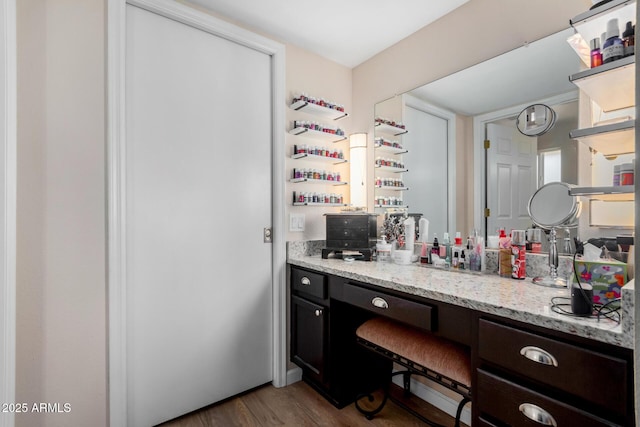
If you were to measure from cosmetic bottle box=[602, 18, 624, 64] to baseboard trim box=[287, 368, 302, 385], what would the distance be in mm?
2255

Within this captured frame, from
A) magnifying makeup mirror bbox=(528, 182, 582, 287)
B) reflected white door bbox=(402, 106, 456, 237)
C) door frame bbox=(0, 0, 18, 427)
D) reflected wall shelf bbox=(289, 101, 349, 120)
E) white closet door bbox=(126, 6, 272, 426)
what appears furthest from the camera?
reflected wall shelf bbox=(289, 101, 349, 120)

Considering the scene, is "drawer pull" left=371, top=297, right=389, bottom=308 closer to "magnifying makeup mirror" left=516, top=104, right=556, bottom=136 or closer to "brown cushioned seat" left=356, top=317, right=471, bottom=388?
"brown cushioned seat" left=356, top=317, right=471, bottom=388

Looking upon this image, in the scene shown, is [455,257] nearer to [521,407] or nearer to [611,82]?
[521,407]

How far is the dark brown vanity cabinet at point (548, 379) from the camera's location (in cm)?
85

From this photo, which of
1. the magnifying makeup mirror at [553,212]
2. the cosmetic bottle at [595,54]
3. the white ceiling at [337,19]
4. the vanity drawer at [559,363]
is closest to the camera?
the vanity drawer at [559,363]

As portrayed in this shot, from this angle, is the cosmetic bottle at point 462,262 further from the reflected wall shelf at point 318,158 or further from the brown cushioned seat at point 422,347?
the reflected wall shelf at point 318,158

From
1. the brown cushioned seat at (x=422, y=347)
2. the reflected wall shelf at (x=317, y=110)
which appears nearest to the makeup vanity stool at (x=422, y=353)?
the brown cushioned seat at (x=422, y=347)

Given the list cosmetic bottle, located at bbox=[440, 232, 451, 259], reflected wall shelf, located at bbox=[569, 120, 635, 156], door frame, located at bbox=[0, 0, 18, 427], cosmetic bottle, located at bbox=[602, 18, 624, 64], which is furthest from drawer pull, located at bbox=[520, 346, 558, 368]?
door frame, located at bbox=[0, 0, 18, 427]

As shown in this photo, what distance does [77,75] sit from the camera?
1479 mm

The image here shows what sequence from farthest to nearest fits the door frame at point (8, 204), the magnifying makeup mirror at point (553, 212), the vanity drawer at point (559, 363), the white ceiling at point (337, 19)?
1. the white ceiling at point (337, 19)
2. the magnifying makeup mirror at point (553, 212)
3. the door frame at point (8, 204)
4. the vanity drawer at point (559, 363)

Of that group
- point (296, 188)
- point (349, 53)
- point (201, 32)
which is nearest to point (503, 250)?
point (296, 188)

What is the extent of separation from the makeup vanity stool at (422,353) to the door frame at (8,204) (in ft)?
5.08

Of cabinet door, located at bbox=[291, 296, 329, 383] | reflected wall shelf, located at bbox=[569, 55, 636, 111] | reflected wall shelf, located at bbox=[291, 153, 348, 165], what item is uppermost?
reflected wall shelf, located at bbox=[569, 55, 636, 111]

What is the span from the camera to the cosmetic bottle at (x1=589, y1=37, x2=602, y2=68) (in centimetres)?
106
